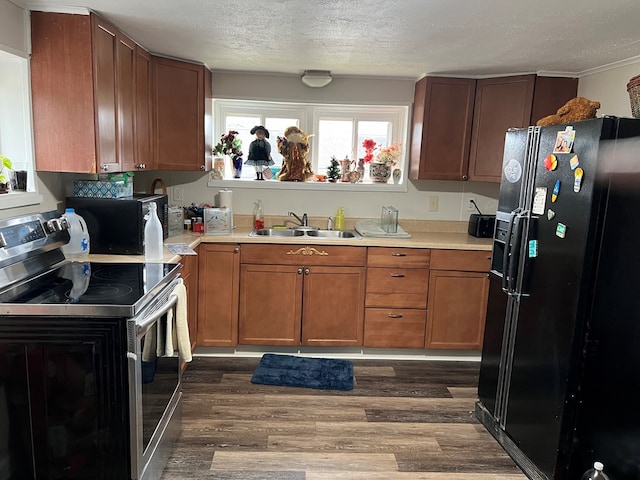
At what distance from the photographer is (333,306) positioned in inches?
130

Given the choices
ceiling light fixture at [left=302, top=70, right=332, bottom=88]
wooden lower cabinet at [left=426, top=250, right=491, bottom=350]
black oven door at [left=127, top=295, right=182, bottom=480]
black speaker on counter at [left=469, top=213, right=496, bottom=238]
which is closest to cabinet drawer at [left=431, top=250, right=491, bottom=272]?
wooden lower cabinet at [left=426, top=250, right=491, bottom=350]

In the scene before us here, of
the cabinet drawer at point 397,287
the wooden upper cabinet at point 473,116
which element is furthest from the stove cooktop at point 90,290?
the wooden upper cabinet at point 473,116

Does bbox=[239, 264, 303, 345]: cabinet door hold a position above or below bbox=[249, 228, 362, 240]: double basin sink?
below

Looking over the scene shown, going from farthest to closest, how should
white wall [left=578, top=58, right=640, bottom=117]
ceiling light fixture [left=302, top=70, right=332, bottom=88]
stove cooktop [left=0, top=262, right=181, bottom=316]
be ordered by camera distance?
ceiling light fixture [left=302, top=70, right=332, bottom=88], white wall [left=578, top=58, right=640, bottom=117], stove cooktop [left=0, top=262, right=181, bottom=316]

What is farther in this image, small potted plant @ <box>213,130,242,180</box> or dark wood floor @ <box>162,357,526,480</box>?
small potted plant @ <box>213,130,242,180</box>

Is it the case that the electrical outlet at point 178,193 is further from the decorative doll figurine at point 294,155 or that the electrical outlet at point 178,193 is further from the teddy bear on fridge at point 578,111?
the teddy bear on fridge at point 578,111

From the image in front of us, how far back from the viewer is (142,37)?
2.64 meters

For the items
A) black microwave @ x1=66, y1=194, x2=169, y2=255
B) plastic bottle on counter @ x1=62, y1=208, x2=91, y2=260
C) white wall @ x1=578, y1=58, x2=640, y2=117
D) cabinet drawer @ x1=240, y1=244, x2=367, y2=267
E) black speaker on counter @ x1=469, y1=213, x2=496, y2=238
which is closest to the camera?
plastic bottle on counter @ x1=62, y1=208, x2=91, y2=260

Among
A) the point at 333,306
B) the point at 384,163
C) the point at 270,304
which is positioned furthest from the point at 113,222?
the point at 384,163

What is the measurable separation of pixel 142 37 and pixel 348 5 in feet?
4.37

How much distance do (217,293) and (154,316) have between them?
1461mm

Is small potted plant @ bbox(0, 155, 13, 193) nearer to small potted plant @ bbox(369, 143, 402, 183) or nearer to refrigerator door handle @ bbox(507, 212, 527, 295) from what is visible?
refrigerator door handle @ bbox(507, 212, 527, 295)

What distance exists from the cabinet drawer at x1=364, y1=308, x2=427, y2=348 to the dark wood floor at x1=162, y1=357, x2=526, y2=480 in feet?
0.74

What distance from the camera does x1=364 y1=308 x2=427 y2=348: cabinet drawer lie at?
334 cm
